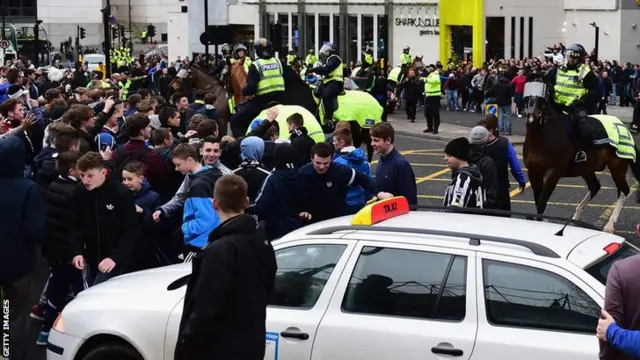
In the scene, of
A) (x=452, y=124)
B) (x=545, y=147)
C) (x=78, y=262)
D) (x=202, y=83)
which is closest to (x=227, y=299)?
(x=78, y=262)

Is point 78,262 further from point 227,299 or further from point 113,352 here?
point 227,299

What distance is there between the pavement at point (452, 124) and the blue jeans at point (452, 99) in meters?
0.33

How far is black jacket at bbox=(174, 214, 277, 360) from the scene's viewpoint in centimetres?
586

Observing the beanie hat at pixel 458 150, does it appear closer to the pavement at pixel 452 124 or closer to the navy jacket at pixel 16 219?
the navy jacket at pixel 16 219

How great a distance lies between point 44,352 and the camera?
9930mm

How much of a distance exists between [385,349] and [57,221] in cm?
393

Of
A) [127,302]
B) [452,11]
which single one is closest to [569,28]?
[452,11]

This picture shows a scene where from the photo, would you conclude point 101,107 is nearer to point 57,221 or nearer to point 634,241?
point 57,221

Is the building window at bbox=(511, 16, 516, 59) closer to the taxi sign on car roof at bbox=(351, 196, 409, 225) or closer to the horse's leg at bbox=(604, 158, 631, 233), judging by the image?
the horse's leg at bbox=(604, 158, 631, 233)

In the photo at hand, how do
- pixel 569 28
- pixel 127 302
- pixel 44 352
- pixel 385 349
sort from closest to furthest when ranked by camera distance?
pixel 385 349 < pixel 127 302 < pixel 44 352 < pixel 569 28

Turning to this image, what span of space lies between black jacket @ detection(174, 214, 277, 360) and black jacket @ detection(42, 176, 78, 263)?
3.68 metres

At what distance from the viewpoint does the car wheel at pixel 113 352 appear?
740 centimetres

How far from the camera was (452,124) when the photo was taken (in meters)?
31.6

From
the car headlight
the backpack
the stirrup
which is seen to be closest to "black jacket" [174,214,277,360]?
the car headlight
